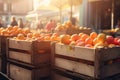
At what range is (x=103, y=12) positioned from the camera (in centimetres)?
1673

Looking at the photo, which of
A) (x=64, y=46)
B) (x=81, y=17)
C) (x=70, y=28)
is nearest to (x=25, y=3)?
(x=81, y=17)

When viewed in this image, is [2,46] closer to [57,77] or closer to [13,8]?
[57,77]

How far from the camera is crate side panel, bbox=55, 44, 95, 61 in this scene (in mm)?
3039

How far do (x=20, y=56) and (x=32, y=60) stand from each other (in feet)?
1.37

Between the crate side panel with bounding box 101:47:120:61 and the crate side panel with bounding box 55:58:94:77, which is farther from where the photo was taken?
the crate side panel with bounding box 55:58:94:77

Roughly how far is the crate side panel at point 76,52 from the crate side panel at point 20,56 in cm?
55

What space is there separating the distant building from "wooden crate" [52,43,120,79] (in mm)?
45290

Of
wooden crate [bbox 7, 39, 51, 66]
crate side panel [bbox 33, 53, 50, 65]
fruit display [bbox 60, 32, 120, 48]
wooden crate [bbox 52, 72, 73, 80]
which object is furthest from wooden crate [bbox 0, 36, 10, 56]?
fruit display [bbox 60, 32, 120, 48]

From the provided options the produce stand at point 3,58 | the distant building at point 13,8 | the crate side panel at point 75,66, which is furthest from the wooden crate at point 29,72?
the distant building at point 13,8

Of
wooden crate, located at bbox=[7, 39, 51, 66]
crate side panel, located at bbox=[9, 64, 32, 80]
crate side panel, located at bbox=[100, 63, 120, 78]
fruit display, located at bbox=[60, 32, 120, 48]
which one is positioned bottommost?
crate side panel, located at bbox=[9, 64, 32, 80]

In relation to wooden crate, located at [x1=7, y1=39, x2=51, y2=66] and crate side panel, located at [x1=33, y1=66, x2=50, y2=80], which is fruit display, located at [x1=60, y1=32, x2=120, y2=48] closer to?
wooden crate, located at [x1=7, y1=39, x2=51, y2=66]

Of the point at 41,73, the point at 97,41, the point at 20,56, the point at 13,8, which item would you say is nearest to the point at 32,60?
the point at 41,73

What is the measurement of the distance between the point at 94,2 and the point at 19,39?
12537mm

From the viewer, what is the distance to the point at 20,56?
13.8 ft
